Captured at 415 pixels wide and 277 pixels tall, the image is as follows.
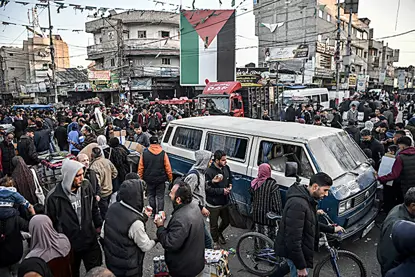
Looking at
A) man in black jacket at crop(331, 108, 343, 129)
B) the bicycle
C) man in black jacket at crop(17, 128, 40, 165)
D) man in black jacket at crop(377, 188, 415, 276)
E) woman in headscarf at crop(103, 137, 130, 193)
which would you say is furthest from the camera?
man in black jacket at crop(331, 108, 343, 129)

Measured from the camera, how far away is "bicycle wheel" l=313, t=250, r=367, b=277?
12.7 ft

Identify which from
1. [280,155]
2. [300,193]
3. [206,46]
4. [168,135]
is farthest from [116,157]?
[206,46]

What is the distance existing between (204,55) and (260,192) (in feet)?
101

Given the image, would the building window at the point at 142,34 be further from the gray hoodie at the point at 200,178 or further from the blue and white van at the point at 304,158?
the gray hoodie at the point at 200,178

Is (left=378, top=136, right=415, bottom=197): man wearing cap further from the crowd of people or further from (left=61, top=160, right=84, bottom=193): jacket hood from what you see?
(left=61, top=160, right=84, bottom=193): jacket hood

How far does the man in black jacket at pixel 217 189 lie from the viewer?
4.77 meters

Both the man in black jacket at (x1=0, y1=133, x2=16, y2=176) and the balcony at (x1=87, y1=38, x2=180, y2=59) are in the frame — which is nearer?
the man in black jacket at (x1=0, y1=133, x2=16, y2=176)

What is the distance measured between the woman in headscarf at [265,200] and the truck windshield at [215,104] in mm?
12008

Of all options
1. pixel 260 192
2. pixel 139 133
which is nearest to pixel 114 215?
pixel 260 192

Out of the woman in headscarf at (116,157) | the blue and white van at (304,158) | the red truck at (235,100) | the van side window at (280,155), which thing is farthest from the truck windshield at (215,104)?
the van side window at (280,155)

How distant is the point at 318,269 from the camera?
3.88m

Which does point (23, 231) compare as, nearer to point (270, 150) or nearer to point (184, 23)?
point (270, 150)

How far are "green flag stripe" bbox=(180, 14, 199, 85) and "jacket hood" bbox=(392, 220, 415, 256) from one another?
32.1m

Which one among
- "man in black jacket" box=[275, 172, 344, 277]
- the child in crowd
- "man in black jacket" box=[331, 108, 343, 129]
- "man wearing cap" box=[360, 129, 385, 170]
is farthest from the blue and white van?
"man in black jacket" box=[331, 108, 343, 129]
